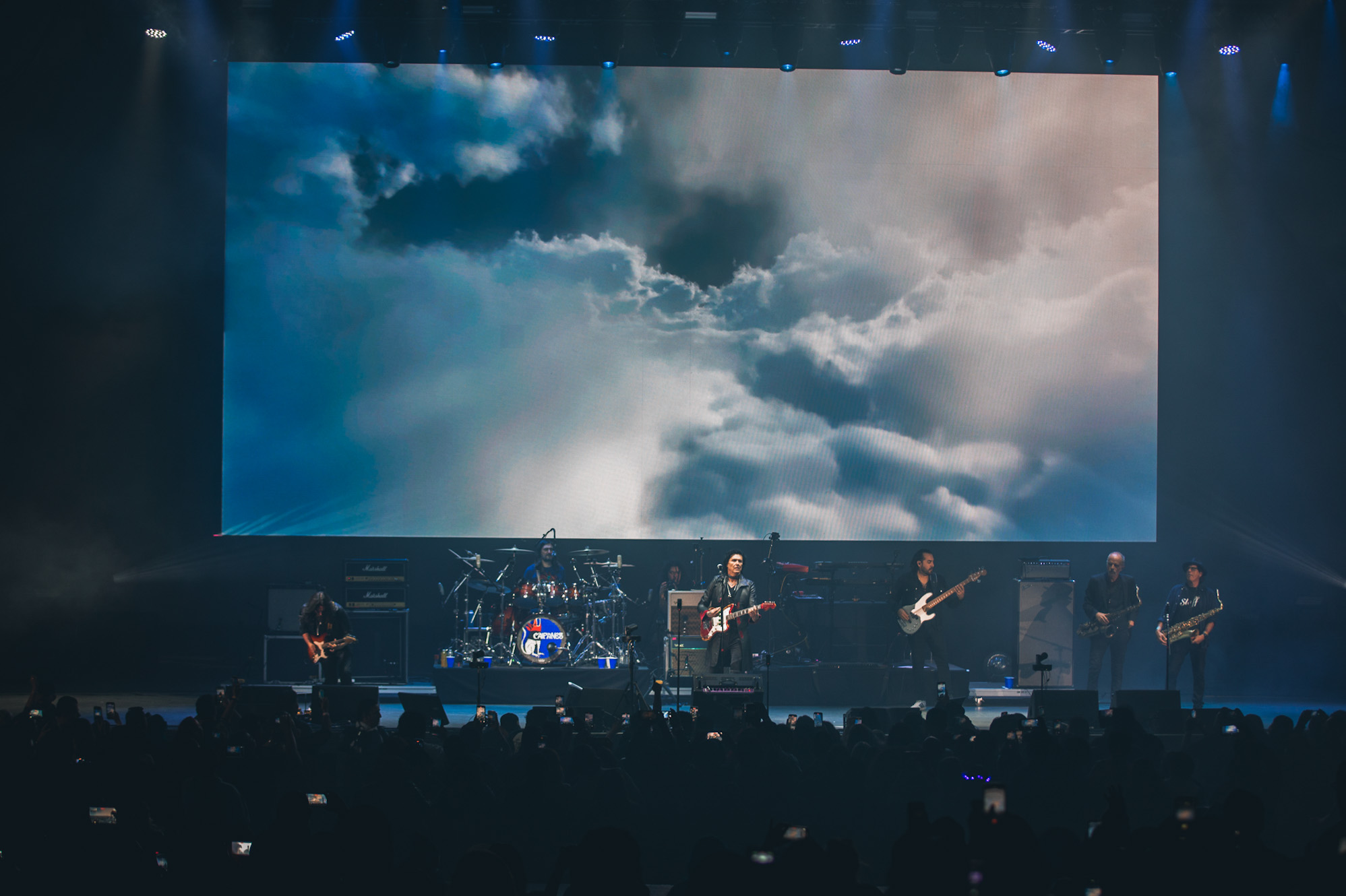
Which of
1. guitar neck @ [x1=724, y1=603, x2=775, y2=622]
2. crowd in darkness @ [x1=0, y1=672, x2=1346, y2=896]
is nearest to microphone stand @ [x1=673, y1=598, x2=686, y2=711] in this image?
guitar neck @ [x1=724, y1=603, x2=775, y2=622]

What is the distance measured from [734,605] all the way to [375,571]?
4907 millimetres

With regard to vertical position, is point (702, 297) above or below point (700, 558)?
above

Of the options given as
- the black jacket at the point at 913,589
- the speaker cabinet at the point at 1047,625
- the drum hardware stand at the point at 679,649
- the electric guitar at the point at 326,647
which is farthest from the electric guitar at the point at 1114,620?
the electric guitar at the point at 326,647

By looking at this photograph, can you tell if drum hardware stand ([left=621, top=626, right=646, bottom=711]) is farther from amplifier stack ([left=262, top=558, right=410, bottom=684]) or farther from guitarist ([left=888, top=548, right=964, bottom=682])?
amplifier stack ([left=262, top=558, right=410, bottom=684])

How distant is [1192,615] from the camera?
492 inches

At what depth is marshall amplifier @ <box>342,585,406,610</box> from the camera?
13.8m

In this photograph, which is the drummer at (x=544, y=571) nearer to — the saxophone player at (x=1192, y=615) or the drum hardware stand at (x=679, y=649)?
the drum hardware stand at (x=679, y=649)

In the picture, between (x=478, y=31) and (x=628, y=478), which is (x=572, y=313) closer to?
(x=628, y=478)

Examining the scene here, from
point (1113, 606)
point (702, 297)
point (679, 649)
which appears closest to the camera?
point (679, 649)

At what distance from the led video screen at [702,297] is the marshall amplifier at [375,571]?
563 millimetres

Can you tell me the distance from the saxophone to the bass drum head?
7517 mm

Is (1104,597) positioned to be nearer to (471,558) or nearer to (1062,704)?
(1062,704)

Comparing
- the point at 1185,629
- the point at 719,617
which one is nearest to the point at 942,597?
the point at 719,617

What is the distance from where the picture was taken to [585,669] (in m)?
13.1
